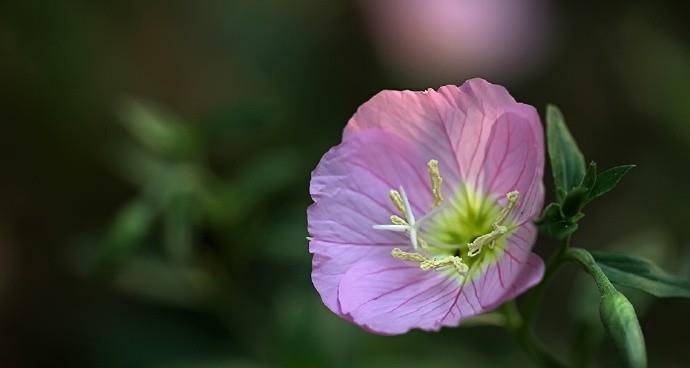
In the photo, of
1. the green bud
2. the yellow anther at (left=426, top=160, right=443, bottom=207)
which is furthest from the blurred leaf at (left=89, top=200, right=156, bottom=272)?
the green bud

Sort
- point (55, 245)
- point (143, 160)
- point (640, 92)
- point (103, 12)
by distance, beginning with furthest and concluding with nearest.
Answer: point (103, 12) → point (55, 245) → point (640, 92) → point (143, 160)

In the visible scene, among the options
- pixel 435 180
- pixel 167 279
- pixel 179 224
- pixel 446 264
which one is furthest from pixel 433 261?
pixel 167 279

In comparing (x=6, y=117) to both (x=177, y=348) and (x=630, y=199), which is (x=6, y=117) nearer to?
(x=177, y=348)

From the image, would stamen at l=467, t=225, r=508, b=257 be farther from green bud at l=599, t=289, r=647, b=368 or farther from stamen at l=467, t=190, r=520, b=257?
green bud at l=599, t=289, r=647, b=368

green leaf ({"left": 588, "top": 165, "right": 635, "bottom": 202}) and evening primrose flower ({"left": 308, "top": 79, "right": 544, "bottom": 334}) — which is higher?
evening primrose flower ({"left": 308, "top": 79, "right": 544, "bottom": 334})

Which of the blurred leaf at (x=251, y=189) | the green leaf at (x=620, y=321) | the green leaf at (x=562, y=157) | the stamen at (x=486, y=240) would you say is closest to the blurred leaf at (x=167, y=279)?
the blurred leaf at (x=251, y=189)

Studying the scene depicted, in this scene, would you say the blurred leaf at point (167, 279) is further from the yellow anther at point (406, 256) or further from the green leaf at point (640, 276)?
the green leaf at point (640, 276)

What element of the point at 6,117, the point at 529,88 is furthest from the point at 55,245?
the point at 529,88
